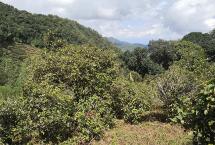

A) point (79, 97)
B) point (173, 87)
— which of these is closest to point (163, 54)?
point (79, 97)

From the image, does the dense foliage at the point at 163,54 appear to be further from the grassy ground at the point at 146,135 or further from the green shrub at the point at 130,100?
the grassy ground at the point at 146,135

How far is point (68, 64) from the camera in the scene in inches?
1097

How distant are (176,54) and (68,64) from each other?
2185 inches

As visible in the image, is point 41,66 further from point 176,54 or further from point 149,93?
point 176,54

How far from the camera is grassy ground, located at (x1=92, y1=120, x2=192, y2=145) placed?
2227 centimetres

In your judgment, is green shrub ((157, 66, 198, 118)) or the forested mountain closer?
green shrub ((157, 66, 198, 118))

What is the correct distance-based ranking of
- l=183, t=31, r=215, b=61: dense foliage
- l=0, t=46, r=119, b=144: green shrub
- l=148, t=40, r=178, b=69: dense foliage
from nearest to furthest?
l=0, t=46, r=119, b=144: green shrub → l=148, t=40, r=178, b=69: dense foliage → l=183, t=31, r=215, b=61: dense foliage

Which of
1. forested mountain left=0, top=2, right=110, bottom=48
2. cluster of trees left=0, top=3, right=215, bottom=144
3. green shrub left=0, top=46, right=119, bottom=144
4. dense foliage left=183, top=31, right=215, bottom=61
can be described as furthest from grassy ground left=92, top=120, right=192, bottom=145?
dense foliage left=183, top=31, right=215, bottom=61

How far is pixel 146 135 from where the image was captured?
23.4 m

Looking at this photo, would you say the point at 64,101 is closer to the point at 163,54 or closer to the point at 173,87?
the point at 173,87

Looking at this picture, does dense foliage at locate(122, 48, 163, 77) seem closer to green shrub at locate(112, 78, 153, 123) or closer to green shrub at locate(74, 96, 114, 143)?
green shrub at locate(112, 78, 153, 123)

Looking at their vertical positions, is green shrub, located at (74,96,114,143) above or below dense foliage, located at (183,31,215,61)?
below

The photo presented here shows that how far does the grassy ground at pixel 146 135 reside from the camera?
22.3 meters

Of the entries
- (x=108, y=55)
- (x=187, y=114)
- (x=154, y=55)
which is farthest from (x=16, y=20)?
(x=187, y=114)
